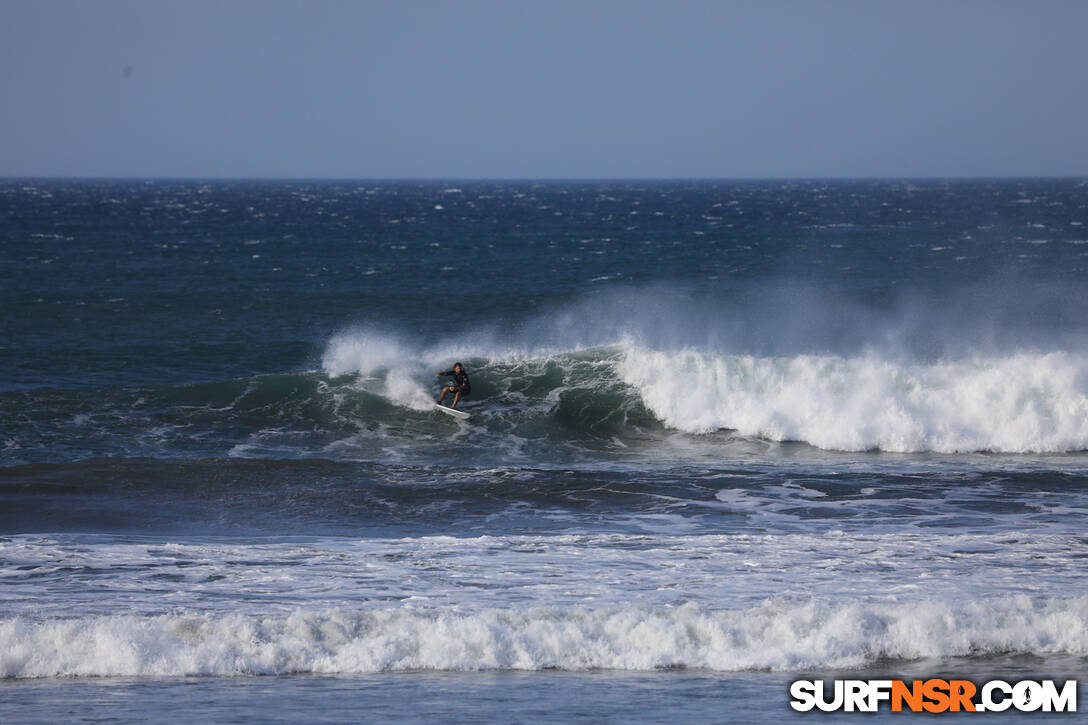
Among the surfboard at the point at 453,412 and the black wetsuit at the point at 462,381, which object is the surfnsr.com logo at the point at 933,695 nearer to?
the black wetsuit at the point at 462,381

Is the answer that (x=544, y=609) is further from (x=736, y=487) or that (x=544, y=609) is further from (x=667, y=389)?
(x=667, y=389)

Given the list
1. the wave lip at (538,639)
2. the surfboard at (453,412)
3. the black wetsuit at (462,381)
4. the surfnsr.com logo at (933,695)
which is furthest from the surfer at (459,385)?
the surfnsr.com logo at (933,695)

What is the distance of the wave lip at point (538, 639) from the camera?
1029 centimetres

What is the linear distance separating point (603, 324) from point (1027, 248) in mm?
34102

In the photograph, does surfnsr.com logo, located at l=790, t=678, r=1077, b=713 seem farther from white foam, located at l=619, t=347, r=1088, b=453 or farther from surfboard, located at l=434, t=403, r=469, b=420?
surfboard, located at l=434, t=403, r=469, b=420

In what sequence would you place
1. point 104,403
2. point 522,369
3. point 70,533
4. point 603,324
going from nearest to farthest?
point 70,533
point 104,403
point 522,369
point 603,324

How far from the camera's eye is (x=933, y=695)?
957 centimetres

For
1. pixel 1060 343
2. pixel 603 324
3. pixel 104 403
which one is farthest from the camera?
pixel 603 324

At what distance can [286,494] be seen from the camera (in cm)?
1703

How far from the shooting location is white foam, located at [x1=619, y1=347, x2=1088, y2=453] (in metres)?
20.9

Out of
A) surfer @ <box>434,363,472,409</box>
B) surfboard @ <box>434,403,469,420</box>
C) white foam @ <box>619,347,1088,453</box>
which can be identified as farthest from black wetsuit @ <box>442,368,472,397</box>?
white foam @ <box>619,347,1088,453</box>

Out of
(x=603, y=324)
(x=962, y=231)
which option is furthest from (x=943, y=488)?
(x=962, y=231)

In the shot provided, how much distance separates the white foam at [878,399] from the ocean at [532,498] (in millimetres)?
70

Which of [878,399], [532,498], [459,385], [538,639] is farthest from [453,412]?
[538,639]
